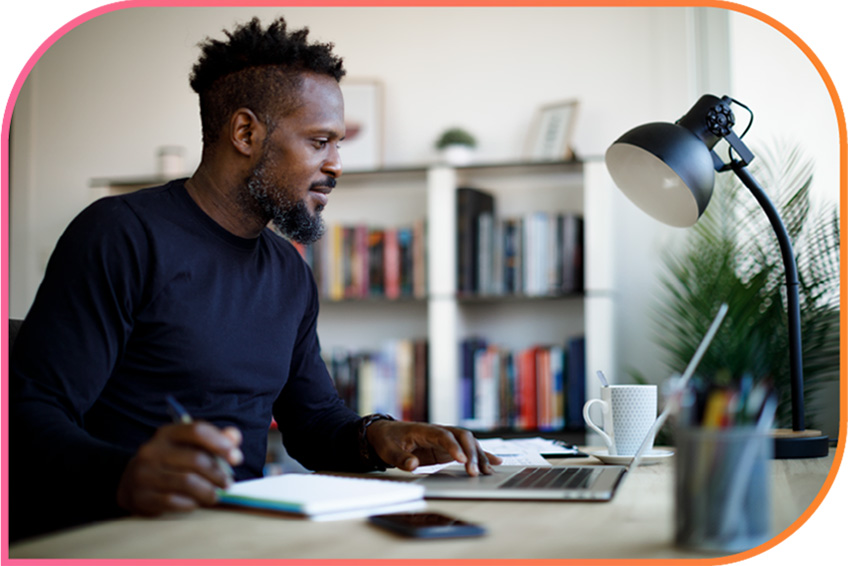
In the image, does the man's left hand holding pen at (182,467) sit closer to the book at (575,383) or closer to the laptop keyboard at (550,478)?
the laptop keyboard at (550,478)

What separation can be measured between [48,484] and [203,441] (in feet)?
0.86

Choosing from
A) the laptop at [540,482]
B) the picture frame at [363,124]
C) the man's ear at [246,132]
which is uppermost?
the picture frame at [363,124]

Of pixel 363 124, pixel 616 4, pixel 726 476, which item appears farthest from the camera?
pixel 363 124

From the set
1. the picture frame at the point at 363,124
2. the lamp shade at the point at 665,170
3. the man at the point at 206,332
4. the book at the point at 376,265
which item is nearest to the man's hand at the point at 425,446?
the man at the point at 206,332

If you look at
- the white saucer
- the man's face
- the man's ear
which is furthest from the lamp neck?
the man's ear

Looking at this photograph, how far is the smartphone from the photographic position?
1.95 ft

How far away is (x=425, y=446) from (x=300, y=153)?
508 millimetres

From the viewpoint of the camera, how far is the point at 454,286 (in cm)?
254

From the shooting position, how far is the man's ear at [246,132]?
1249 millimetres

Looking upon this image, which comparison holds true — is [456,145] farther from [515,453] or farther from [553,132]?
[515,453]

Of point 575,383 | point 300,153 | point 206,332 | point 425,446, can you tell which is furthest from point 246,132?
point 575,383

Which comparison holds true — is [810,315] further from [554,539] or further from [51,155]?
[51,155]

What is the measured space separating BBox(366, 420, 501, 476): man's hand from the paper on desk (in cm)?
2

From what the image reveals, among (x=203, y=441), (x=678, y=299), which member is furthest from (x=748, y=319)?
(x=203, y=441)
